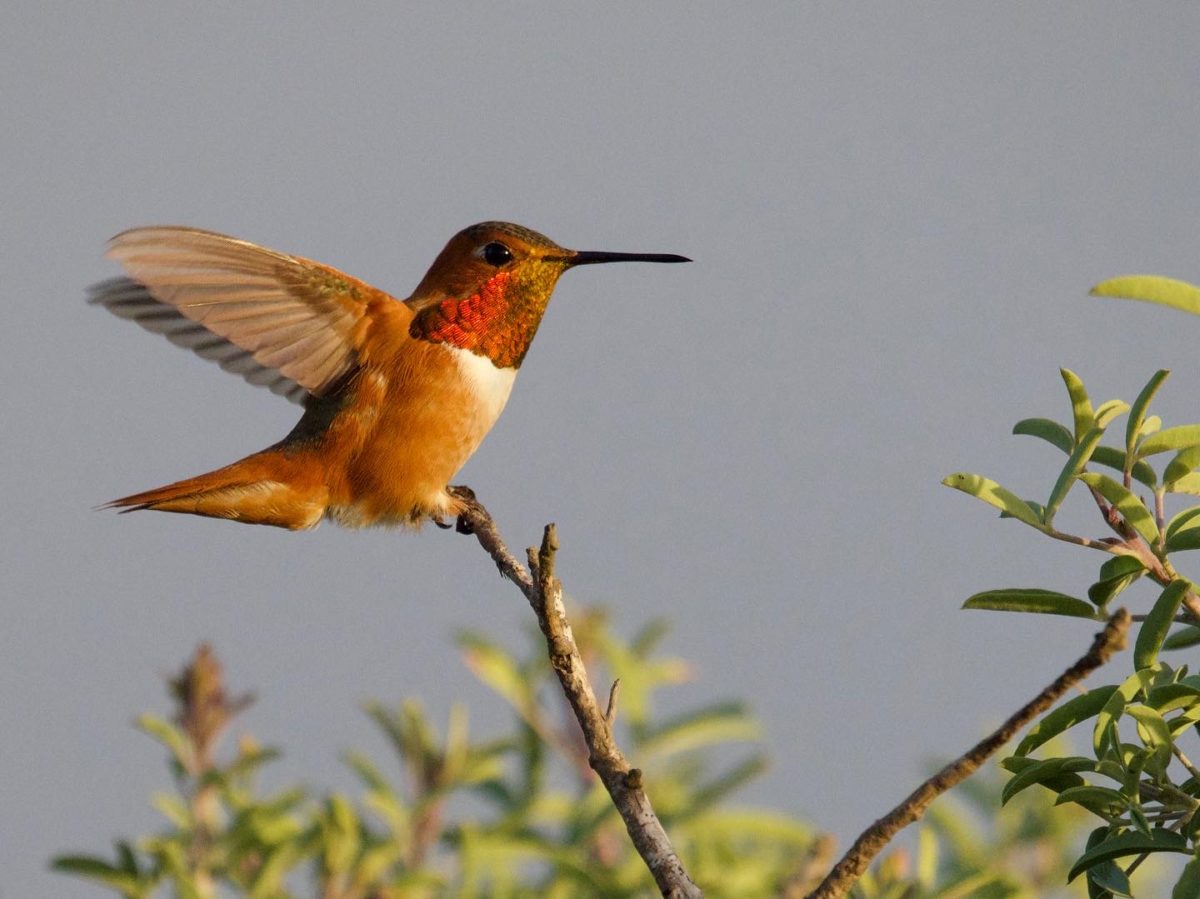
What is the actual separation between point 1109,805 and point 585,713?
780mm

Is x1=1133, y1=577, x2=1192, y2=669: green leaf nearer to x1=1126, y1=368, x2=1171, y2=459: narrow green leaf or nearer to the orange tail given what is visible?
x1=1126, y1=368, x2=1171, y2=459: narrow green leaf

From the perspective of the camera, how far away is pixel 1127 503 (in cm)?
192

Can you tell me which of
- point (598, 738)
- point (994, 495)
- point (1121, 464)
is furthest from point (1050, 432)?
point (598, 738)

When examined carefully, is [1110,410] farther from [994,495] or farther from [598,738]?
[598,738]

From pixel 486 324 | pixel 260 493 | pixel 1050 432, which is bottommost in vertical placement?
pixel 1050 432

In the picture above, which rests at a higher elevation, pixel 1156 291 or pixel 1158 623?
pixel 1156 291

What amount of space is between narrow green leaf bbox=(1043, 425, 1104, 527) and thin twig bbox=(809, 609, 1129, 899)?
0.31 meters

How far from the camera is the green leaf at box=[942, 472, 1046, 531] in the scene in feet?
6.51

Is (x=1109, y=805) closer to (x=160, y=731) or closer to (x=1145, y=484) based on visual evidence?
(x=1145, y=484)

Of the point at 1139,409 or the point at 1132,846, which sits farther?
the point at 1139,409

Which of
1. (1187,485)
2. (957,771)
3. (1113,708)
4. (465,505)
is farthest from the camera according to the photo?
(465,505)

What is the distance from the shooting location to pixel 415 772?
5648 millimetres

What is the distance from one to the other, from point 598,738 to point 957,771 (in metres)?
0.64

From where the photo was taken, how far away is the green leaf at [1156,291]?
69.4 inches
